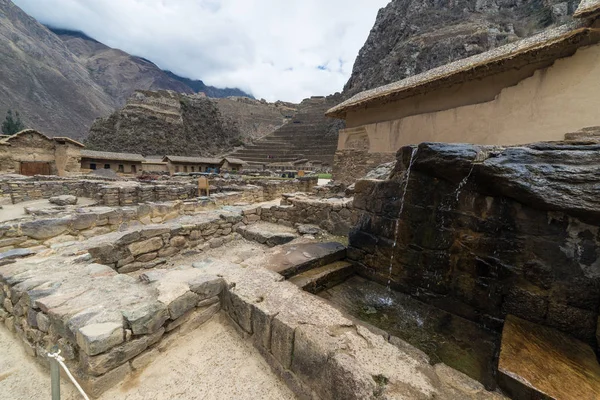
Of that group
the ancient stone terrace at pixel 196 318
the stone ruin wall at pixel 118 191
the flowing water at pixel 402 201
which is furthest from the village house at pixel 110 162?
the flowing water at pixel 402 201

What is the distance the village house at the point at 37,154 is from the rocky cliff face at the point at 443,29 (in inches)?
1636

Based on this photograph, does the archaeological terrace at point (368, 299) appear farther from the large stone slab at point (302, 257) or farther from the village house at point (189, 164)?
the village house at point (189, 164)

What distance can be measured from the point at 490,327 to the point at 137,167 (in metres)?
32.1

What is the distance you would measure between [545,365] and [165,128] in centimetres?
5173

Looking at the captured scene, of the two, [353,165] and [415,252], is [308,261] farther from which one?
[353,165]

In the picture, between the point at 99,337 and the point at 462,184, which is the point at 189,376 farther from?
the point at 462,184

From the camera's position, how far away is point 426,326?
2.66 m

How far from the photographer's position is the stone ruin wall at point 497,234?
2031mm

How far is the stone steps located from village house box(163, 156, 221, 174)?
29578 mm

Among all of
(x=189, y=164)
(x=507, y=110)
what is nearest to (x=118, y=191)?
(x=507, y=110)

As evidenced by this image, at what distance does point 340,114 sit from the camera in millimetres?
11445

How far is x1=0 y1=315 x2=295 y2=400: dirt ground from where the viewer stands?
1846 millimetres

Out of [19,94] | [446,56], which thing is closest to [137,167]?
[446,56]

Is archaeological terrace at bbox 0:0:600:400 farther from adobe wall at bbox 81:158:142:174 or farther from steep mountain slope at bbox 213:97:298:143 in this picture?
steep mountain slope at bbox 213:97:298:143
